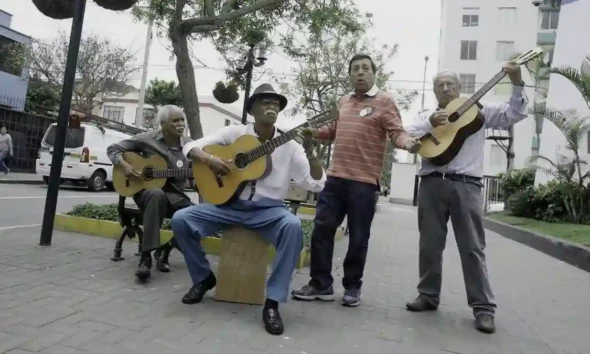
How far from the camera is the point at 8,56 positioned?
72.3 ft

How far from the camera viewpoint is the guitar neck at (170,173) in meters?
4.54

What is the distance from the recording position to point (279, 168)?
3807mm

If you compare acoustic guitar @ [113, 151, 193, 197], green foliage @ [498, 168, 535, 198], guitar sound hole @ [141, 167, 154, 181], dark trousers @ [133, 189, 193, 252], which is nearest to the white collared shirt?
dark trousers @ [133, 189, 193, 252]

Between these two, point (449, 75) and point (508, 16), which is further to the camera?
point (508, 16)

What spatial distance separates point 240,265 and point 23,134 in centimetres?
1731

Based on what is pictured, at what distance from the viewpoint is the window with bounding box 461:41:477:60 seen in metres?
40.2

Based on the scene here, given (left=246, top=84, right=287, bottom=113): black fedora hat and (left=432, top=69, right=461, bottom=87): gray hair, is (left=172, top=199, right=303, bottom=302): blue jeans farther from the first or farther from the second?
(left=432, top=69, right=461, bottom=87): gray hair

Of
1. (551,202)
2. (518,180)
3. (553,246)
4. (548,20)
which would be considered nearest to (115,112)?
(548,20)

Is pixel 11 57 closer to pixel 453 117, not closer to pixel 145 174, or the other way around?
pixel 145 174

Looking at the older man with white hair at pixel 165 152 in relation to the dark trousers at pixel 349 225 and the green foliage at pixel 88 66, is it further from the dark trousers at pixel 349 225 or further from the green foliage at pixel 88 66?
the green foliage at pixel 88 66

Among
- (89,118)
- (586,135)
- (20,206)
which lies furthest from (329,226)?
(89,118)

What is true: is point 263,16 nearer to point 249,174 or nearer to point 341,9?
point 341,9

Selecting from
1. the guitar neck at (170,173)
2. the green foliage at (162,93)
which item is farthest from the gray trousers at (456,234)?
the green foliage at (162,93)

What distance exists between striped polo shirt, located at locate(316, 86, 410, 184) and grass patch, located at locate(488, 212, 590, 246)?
204 inches
